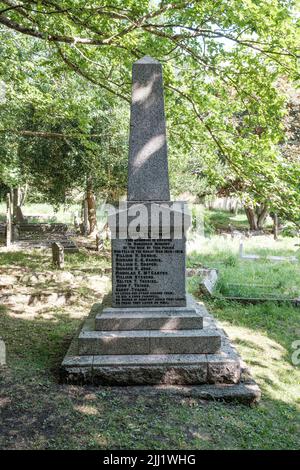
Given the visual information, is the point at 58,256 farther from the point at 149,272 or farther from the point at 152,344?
the point at 152,344

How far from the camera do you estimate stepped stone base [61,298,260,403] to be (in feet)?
16.9

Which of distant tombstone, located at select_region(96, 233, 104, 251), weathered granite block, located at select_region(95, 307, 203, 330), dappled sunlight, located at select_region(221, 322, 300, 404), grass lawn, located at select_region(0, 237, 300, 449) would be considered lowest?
dappled sunlight, located at select_region(221, 322, 300, 404)

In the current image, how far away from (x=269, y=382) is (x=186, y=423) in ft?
7.33

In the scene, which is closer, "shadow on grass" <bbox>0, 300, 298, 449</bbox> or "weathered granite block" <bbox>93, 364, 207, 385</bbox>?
"shadow on grass" <bbox>0, 300, 298, 449</bbox>

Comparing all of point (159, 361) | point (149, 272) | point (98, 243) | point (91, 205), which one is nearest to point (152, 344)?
point (159, 361)

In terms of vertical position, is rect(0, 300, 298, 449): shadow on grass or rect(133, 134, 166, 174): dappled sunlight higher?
rect(133, 134, 166, 174): dappled sunlight

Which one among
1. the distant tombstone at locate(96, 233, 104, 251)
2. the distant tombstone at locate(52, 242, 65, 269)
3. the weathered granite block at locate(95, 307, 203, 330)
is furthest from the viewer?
the distant tombstone at locate(96, 233, 104, 251)

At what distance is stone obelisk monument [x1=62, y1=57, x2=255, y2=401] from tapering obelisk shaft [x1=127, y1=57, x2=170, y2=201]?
0.6 inches

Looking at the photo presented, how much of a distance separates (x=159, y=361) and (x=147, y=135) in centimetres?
320

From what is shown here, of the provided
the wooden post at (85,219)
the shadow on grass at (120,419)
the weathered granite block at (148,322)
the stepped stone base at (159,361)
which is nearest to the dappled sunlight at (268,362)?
the shadow on grass at (120,419)

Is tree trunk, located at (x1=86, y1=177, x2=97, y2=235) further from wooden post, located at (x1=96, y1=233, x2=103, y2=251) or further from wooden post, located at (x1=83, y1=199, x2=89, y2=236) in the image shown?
wooden post, located at (x1=96, y1=233, x2=103, y2=251)

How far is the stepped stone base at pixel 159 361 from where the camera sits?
16.9ft

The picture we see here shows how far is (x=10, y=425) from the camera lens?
4043 millimetres

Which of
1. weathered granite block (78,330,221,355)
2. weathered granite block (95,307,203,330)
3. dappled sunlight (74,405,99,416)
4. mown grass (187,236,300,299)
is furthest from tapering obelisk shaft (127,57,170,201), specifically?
mown grass (187,236,300,299)
